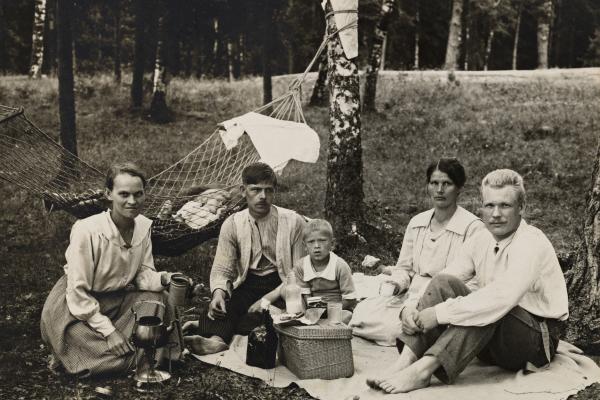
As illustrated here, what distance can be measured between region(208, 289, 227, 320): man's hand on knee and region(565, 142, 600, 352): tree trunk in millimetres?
1789

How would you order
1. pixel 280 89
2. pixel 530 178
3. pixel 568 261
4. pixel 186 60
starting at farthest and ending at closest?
pixel 186 60
pixel 280 89
pixel 530 178
pixel 568 261

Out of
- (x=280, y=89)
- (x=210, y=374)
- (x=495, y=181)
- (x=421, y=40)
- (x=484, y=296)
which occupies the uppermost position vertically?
(x=421, y=40)

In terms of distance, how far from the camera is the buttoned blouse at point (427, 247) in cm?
346

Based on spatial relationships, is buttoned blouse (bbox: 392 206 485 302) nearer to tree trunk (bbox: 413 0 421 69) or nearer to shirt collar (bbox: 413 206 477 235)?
shirt collar (bbox: 413 206 477 235)

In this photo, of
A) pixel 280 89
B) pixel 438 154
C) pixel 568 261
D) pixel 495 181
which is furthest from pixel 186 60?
pixel 495 181

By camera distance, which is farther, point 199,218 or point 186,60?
point 186,60

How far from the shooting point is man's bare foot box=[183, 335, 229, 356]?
347 centimetres

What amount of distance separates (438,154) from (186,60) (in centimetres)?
921

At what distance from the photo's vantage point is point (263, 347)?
10.9 feet

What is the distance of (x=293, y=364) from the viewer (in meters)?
3.25

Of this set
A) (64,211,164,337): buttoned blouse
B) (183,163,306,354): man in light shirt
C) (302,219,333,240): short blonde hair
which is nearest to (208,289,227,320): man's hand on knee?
(183,163,306,354): man in light shirt

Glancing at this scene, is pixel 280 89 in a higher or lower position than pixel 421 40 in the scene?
lower

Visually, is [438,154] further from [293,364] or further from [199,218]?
[293,364]

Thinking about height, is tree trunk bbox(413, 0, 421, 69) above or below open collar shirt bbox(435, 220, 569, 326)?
above
